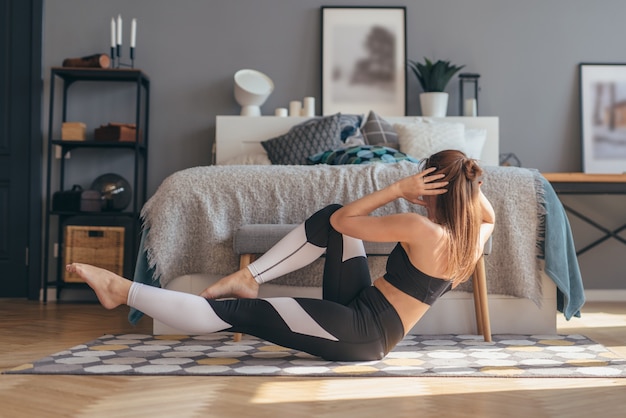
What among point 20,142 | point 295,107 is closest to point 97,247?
point 20,142

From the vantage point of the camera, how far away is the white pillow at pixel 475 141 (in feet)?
14.9

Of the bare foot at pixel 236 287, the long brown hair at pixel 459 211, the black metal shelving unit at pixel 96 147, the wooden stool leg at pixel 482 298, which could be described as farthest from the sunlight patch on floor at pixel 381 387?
the black metal shelving unit at pixel 96 147

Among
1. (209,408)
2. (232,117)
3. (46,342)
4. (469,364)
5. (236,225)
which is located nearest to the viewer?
(209,408)

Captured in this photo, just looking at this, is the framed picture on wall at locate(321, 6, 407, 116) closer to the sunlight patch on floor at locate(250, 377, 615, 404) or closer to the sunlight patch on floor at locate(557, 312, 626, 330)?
the sunlight patch on floor at locate(557, 312, 626, 330)

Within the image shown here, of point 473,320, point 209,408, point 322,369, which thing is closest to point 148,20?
point 473,320

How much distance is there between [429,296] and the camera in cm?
224

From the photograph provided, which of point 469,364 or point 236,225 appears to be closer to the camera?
point 469,364

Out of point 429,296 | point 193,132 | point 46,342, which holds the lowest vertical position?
point 46,342

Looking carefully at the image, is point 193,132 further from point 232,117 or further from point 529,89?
point 529,89

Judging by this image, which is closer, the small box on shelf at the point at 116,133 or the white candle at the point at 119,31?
the small box on shelf at the point at 116,133

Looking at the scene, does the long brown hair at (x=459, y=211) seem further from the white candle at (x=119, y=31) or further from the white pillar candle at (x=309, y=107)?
the white candle at (x=119, y=31)

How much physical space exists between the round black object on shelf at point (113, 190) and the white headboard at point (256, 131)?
0.60m

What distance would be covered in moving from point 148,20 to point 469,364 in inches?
135

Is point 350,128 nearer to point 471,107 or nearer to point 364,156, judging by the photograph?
point 471,107
